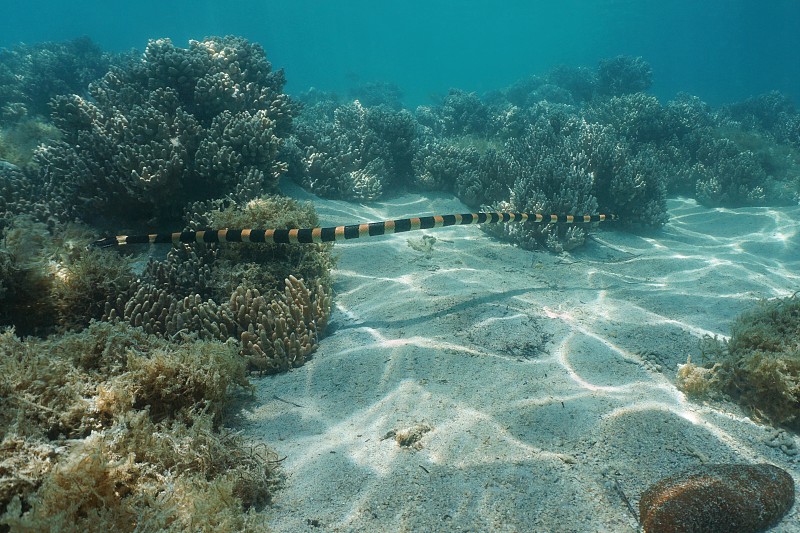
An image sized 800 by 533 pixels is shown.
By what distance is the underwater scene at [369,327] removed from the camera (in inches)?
83.7

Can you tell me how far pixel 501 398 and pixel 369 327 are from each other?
70.5 inches

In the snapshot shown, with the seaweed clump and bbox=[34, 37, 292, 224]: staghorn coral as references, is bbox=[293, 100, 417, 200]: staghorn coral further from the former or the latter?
the seaweed clump

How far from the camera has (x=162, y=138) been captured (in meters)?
6.05

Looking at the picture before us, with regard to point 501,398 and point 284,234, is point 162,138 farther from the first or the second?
point 501,398

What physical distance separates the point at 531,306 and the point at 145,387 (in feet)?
12.8

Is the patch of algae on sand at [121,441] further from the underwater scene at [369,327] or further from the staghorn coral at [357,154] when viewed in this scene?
the staghorn coral at [357,154]

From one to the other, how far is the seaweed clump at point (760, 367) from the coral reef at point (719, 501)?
0.81 meters

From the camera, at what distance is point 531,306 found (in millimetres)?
4738

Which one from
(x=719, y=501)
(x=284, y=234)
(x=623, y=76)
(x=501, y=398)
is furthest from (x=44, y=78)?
(x=623, y=76)

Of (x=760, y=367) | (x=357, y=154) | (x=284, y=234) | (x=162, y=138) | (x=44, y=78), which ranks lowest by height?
A: (x=760, y=367)

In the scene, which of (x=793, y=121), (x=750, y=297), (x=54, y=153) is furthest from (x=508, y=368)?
(x=793, y=121)

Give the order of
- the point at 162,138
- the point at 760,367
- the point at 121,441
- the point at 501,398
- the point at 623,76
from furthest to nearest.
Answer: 1. the point at 623,76
2. the point at 162,138
3. the point at 501,398
4. the point at 760,367
5. the point at 121,441

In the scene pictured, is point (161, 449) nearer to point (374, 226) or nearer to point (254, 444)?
point (254, 444)

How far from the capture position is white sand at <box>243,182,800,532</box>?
88.4 inches
